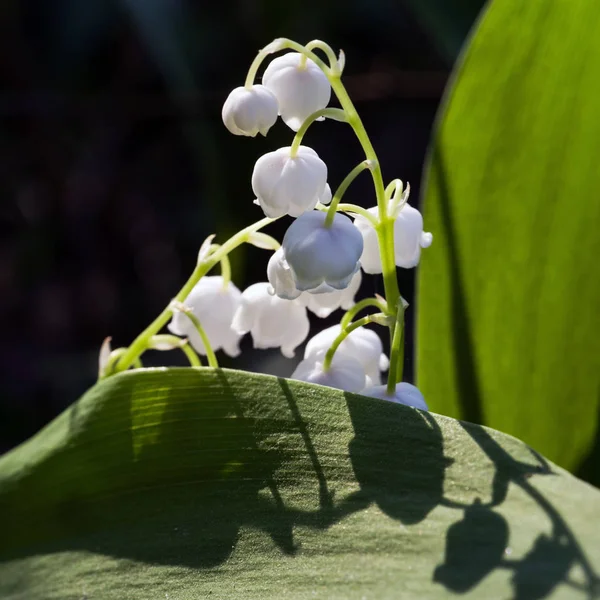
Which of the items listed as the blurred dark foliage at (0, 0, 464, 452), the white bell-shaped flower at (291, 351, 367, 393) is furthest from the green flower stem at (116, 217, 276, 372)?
the blurred dark foliage at (0, 0, 464, 452)

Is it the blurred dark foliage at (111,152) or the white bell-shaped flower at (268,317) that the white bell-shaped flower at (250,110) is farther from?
the blurred dark foliage at (111,152)

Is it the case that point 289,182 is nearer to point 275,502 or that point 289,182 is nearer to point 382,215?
point 382,215

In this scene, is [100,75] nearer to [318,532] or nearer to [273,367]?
[273,367]

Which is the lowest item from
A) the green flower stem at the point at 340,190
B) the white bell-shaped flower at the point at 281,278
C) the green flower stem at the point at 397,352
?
the green flower stem at the point at 397,352

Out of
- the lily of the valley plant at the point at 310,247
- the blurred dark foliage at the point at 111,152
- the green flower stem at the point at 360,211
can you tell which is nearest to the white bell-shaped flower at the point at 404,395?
the lily of the valley plant at the point at 310,247

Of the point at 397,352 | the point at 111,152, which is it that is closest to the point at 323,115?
the point at 397,352

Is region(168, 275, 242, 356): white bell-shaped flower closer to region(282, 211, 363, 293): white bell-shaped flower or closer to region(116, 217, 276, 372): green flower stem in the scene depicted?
region(116, 217, 276, 372): green flower stem
